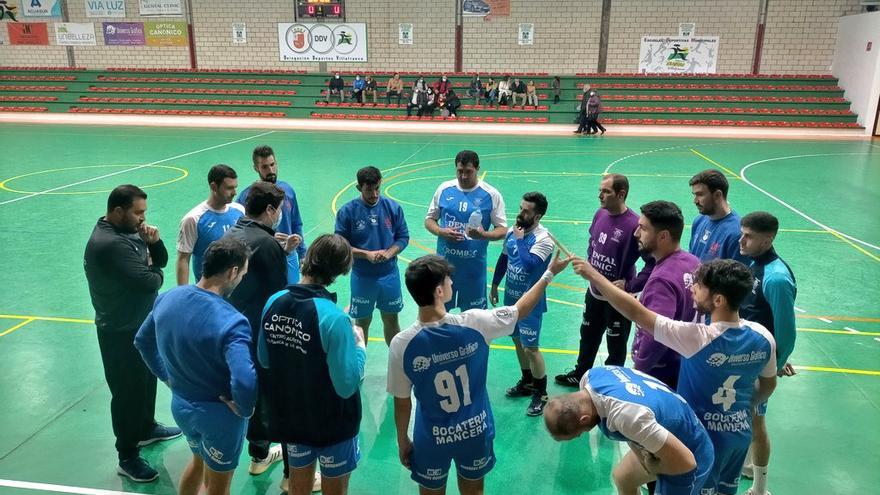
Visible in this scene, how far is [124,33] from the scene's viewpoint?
34.0 metres

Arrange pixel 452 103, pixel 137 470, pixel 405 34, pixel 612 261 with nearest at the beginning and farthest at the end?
pixel 137 470, pixel 612 261, pixel 452 103, pixel 405 34

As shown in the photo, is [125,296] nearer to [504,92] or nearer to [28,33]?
[504,92]

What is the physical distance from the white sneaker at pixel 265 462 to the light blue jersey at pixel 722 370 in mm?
3240

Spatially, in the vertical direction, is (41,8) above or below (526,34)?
above

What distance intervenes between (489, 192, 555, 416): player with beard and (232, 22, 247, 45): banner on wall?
107ft

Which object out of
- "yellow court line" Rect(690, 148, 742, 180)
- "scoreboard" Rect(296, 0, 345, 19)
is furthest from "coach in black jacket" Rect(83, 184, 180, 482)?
"scoreboard" Rect(296, 0, 345, 19)

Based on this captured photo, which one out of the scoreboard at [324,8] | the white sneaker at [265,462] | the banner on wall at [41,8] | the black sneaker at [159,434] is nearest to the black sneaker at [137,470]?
the black sneaker at [159,434]

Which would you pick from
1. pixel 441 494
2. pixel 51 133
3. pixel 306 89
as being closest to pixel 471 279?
pixel 441 494

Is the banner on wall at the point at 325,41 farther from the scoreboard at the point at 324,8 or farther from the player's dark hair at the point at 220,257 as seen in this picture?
the player's dark hair at the point at 220,257

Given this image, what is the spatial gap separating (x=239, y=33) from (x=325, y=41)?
17.5ft

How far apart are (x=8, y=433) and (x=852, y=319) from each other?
31.5ft

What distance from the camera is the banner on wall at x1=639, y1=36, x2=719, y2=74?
3038 centimetres

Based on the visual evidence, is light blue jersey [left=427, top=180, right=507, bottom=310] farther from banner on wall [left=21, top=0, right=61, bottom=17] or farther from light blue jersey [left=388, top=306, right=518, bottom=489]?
banner on wall [left=21, top=0, right=61, bottom=17]

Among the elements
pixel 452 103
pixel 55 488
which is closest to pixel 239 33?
pixel 452 103
